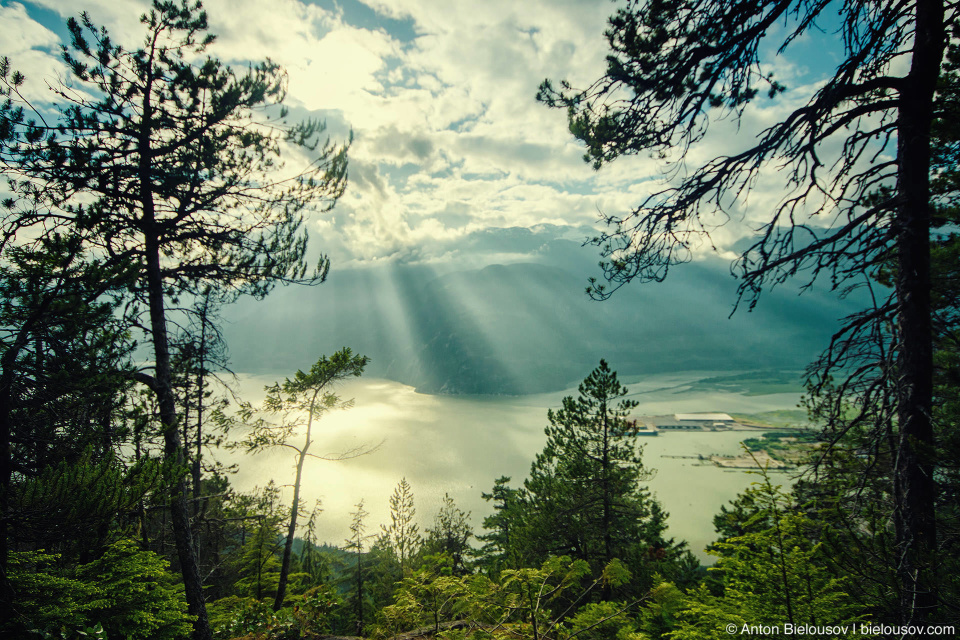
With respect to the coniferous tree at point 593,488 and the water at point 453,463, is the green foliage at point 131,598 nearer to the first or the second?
the coniferous tree at point 593,488

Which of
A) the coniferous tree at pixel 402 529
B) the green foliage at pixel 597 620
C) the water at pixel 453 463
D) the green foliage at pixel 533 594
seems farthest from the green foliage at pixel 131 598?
the water at pixel 453 463

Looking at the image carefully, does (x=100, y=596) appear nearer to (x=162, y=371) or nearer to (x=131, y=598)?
(x=131, y=598)

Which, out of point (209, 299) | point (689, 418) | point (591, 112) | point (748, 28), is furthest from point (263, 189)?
point (689, 418)

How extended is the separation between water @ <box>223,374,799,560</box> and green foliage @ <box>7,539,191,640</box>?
20681 mm

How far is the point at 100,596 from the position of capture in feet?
12.8

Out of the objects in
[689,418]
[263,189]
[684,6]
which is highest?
[263,189]

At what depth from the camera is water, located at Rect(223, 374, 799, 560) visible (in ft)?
144

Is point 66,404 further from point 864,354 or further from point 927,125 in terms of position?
point 927,125

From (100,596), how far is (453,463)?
57.4m

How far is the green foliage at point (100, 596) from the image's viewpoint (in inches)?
129

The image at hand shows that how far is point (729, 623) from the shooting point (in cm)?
257

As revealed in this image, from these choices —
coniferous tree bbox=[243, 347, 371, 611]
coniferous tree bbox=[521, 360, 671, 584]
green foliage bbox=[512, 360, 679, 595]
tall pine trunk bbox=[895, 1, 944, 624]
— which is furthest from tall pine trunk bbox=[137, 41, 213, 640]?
coniferous tree bbox=[521, 360, 671, 584]

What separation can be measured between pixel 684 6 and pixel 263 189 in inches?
240

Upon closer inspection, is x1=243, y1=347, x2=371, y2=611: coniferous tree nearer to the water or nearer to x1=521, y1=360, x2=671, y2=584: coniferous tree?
x1=521, y1=360, x2=671, y2=584: coniferous tree
